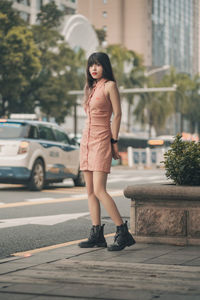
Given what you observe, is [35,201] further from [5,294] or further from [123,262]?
[5,294]

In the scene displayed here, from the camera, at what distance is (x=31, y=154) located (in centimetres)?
1667

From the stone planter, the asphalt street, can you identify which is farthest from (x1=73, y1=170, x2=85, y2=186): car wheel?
the stone planter

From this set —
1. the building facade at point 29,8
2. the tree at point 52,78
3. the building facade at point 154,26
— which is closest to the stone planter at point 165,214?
the tree at point 52,78

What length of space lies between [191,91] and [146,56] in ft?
210

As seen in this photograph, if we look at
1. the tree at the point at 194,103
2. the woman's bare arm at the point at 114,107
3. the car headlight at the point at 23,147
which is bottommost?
the car headlight at the point at 23,147

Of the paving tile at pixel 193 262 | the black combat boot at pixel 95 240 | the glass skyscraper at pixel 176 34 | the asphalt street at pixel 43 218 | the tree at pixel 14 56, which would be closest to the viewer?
the paving tile at pixel 193 262

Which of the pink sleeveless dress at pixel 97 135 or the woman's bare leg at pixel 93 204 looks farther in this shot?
the woman's bare leg at pixel 93 204

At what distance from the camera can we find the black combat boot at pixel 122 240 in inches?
271

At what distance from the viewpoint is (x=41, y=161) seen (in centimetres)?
1717

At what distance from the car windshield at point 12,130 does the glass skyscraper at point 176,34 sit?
13417 centimetres

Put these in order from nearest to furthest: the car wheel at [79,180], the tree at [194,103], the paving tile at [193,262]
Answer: the paving tile at [193,262] < the car wheel at [79,180] < the tree at [194,103]

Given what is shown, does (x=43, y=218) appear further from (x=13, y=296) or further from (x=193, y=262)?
(x=13, y=296)

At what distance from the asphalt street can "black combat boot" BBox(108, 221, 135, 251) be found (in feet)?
3.47

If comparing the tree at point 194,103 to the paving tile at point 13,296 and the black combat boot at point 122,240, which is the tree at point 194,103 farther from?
the paving tile at point 13,296
